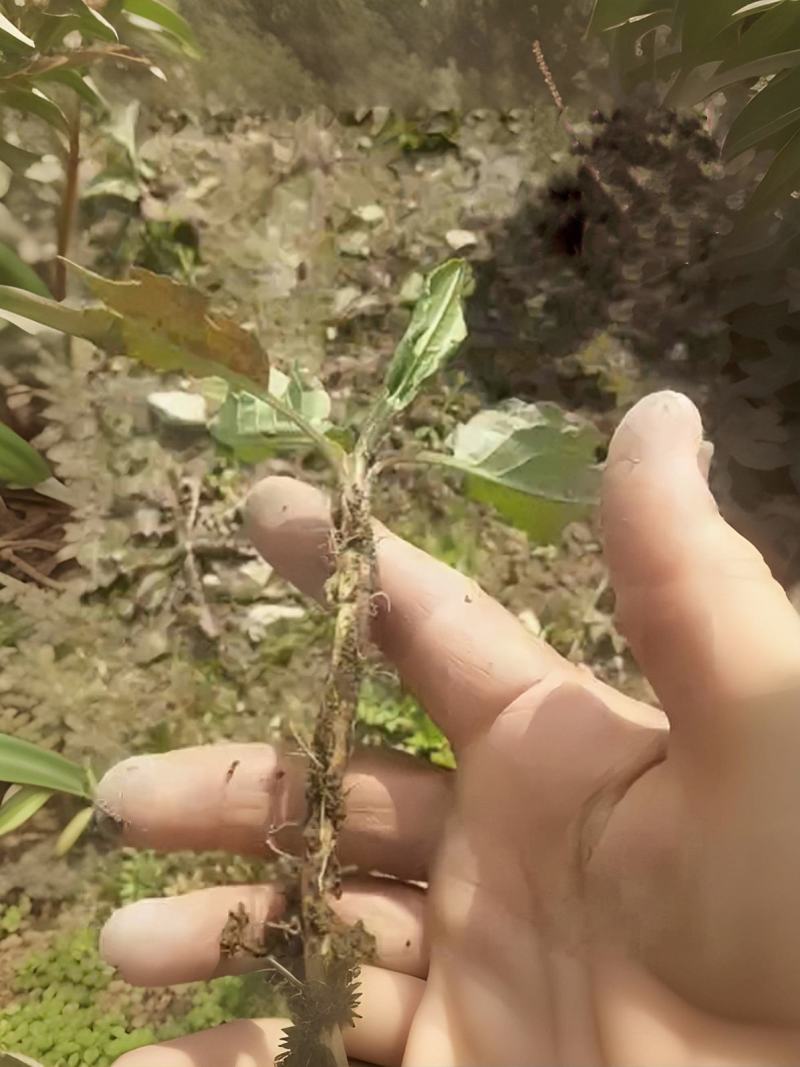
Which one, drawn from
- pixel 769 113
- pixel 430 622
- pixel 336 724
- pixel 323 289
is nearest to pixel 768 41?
pixel 769 113

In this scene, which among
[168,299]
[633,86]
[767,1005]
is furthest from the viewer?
[633,86]

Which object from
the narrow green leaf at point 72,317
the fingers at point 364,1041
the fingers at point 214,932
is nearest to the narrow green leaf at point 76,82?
the narrow green leaf at point 72,317

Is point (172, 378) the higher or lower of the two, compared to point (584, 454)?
higher

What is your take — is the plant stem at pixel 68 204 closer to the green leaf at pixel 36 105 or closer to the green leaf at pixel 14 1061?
the green leaf at pixel 36 105

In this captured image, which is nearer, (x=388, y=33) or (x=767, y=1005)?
(x=767, y=1005)

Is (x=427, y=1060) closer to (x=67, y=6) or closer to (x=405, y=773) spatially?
(x=405, y=773)

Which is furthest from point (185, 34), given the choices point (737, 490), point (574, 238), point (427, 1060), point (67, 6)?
point (427, 1060)
